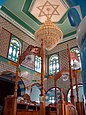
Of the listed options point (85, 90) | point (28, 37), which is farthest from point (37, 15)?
point (85, 90)

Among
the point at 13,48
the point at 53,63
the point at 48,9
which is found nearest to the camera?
the point at 48,9

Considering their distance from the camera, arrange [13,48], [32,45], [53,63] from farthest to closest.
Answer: [53,63], [13,48], [32,45]

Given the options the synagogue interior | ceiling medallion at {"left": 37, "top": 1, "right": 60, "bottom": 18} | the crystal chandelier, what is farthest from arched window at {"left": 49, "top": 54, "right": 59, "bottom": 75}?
the crystal chandelier

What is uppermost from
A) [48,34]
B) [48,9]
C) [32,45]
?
[48,9]

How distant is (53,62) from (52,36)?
197 inches

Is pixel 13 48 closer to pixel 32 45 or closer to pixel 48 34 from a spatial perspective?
pixel 32 45

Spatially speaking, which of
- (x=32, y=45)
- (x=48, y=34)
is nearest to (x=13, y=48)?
(x=32, y=45)

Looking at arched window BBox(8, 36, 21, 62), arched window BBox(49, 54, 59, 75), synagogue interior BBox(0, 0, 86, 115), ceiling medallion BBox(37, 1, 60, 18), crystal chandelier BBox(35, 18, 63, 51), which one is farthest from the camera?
arched window BBox(49, 54, 59, 75)

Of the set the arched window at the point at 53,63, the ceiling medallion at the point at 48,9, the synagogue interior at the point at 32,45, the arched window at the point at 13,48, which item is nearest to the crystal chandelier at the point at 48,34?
the synagogue interior at the point at 32,45

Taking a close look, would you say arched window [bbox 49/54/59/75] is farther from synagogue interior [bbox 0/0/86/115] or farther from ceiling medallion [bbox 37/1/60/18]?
ceiling medallion [bbox 37/1/60/18]

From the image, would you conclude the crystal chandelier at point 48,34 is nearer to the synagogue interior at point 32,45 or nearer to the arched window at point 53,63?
the synagogue interior at point 32,45

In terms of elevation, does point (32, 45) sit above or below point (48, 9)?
below

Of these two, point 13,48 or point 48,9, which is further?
point 13,48

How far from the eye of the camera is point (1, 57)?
8891 millimetres
